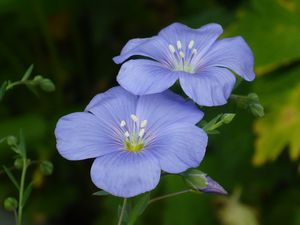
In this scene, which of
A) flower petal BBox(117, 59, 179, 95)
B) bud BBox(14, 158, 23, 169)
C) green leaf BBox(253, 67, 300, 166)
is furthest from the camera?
green leaf BBox(253, 67, 300, 166)

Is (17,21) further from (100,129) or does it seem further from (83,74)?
(100,129)

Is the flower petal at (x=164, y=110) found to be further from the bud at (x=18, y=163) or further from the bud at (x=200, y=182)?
the bud at (x=18, y=163)

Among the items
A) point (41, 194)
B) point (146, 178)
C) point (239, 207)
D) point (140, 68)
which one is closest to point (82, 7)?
point (41, 194)

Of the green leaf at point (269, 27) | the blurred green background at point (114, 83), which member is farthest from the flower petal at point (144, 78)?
the green leaf at point (269, 27)

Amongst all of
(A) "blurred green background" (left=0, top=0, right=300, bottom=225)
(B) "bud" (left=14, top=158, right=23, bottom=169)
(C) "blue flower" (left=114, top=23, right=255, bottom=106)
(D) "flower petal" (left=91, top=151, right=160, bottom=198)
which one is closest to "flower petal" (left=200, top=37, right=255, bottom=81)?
(C) "blue flower" (left=114, top=23, right=255, bottom=106)

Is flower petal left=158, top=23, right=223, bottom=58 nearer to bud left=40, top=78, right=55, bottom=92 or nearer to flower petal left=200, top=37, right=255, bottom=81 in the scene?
flower petal left=200, top=37, right=255, bottom=81

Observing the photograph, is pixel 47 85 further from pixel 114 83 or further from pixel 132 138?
pixel 114 83

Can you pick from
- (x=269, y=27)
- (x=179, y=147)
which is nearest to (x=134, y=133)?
(x=179, y=147)
